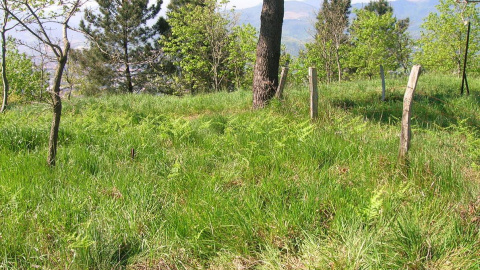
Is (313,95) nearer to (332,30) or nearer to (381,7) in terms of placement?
(332,30)

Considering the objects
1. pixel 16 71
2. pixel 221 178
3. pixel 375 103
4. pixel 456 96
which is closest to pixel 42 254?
pixel 221 178

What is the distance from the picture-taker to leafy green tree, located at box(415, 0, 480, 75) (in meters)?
29.3

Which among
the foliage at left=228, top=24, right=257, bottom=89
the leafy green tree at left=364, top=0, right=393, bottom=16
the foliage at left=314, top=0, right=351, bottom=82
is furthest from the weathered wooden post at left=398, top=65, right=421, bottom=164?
the leafy green tree at left=364, top=0, right=393, bottom=16

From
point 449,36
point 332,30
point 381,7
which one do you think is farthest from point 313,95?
point 381,7

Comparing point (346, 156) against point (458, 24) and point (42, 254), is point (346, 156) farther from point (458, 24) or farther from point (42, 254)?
point (458, 24)

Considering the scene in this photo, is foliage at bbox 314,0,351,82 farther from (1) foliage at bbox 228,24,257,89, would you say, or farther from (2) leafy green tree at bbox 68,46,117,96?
(2) leafy green tree at bbox 68,46,117,96

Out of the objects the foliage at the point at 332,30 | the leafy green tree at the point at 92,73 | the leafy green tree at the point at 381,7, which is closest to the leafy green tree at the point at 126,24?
the leafy green tree at the point at 92,73

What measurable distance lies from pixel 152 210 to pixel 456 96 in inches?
353

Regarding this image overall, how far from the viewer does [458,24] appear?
2928 cm

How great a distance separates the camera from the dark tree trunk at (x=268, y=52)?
7.15 metres

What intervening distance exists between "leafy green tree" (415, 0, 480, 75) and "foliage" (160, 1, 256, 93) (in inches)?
710

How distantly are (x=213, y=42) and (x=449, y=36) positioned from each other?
22604 millimetres

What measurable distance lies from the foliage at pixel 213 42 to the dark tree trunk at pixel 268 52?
17.3 metres

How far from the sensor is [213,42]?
26859 mm
